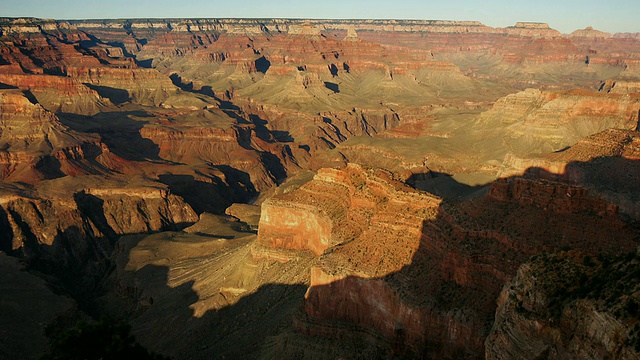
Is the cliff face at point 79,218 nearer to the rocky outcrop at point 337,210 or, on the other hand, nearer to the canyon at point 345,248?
the canyon at point 345,248

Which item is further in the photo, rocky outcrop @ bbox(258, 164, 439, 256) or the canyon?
rocky outcrop @ bbox(258, 164, 439, 256)

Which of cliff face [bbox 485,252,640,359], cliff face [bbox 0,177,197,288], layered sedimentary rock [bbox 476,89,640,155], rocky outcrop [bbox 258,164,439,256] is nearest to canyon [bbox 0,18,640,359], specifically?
cliff face [bbox 485,252,640,359]

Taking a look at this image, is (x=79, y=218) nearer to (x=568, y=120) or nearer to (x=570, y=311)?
(x=570, y=311)

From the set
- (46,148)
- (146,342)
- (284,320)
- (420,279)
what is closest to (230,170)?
(46,148)

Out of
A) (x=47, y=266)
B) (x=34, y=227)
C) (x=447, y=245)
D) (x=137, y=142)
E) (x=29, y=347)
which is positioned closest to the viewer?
(x=447, y=245)

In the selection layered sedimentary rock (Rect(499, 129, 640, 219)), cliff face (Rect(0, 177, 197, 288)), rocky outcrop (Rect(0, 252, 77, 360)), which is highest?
layered sedimentary rock (Rect(499, 129, 640, 219))

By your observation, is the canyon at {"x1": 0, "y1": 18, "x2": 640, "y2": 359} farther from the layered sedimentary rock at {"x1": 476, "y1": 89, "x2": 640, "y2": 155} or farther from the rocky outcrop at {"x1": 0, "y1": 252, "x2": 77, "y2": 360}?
the layered sedimentary rock at {"x1": 476, "y1": 89, "x2": 640, "y2": 155}

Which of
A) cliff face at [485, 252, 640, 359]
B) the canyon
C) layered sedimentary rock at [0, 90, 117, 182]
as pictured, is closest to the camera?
cliff face at [485, 252, 640, 359]

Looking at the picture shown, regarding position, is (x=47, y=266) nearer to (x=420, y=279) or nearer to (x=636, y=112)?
(x=420, y=279)
